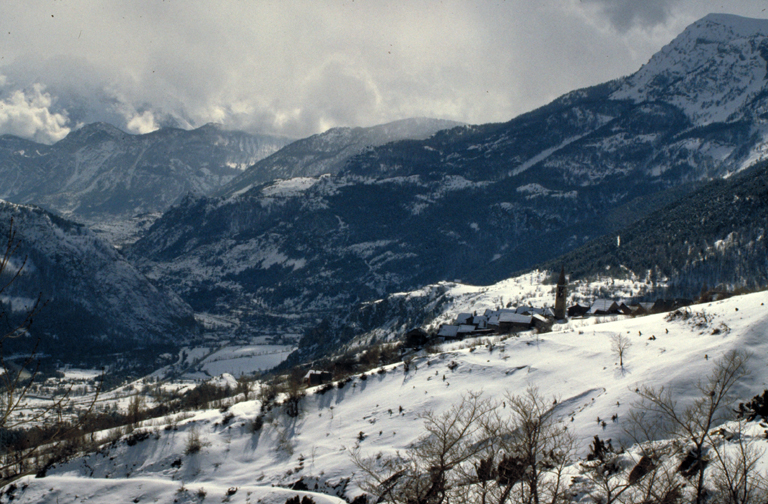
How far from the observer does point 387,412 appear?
59094 millimetres

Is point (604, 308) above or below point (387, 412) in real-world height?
above

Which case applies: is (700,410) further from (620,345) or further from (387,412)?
(387,412)

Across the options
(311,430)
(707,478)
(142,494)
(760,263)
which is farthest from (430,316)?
(707,478)

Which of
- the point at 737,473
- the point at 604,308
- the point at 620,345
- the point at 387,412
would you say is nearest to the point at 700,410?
the point at 737,473

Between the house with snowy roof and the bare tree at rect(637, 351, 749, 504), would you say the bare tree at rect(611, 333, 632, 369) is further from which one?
the house with snowy roof

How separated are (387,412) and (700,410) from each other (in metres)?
36.1

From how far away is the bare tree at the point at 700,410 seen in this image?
28086 millimetres

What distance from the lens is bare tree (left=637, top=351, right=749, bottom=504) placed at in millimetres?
28086

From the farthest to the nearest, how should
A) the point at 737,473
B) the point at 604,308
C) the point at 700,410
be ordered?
1. the point at 604,308
2. the point at 700,410
3. the point at 737,473

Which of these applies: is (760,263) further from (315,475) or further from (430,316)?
(315,475)

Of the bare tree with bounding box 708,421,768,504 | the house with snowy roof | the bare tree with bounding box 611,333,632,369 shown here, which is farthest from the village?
the bare tree with bounding box 708,421,768,504

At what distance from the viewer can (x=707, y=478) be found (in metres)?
29.1

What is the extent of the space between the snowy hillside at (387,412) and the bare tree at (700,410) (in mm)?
1803

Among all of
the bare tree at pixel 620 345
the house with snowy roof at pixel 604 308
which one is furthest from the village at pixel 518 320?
the bare tree at pixel 620 345
